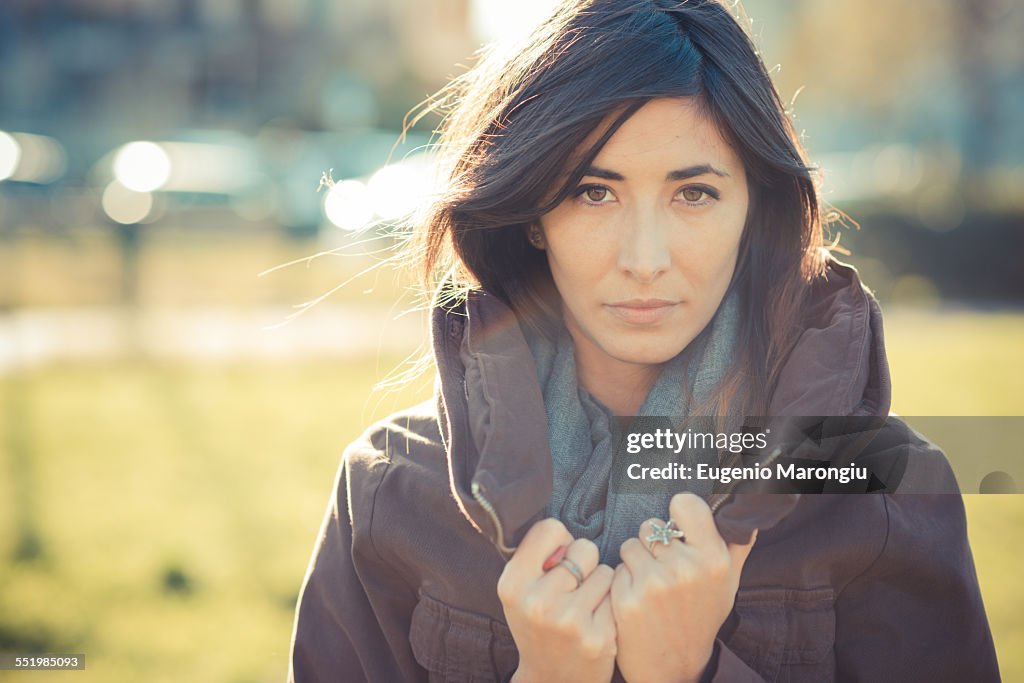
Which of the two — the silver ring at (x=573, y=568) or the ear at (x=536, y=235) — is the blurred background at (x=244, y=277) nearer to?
the ear at (x=536, y=235)

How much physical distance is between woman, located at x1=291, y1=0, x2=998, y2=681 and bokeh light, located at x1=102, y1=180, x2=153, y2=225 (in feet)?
60.9

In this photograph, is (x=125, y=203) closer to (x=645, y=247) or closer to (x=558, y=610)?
(x=645, y=247)

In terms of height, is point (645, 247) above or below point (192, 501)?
below

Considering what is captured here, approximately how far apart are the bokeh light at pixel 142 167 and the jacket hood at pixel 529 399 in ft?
64.4

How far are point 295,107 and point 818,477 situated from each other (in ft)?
111

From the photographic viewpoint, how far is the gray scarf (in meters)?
2.27

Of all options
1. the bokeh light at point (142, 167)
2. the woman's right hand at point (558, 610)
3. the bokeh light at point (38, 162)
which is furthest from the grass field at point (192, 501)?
the bokeh light at point (38, 162)

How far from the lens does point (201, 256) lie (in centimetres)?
1750

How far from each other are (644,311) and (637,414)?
0.97 feet

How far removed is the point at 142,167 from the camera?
2086 cm

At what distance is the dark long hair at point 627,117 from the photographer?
2248 millimetres

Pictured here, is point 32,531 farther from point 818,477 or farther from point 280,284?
point 280,284

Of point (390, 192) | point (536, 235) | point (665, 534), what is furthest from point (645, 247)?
point (390, 192)

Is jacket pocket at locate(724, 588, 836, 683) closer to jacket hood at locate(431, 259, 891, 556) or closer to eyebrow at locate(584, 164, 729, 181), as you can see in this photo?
jacket hood at locate(431, 259, 891, 556)
